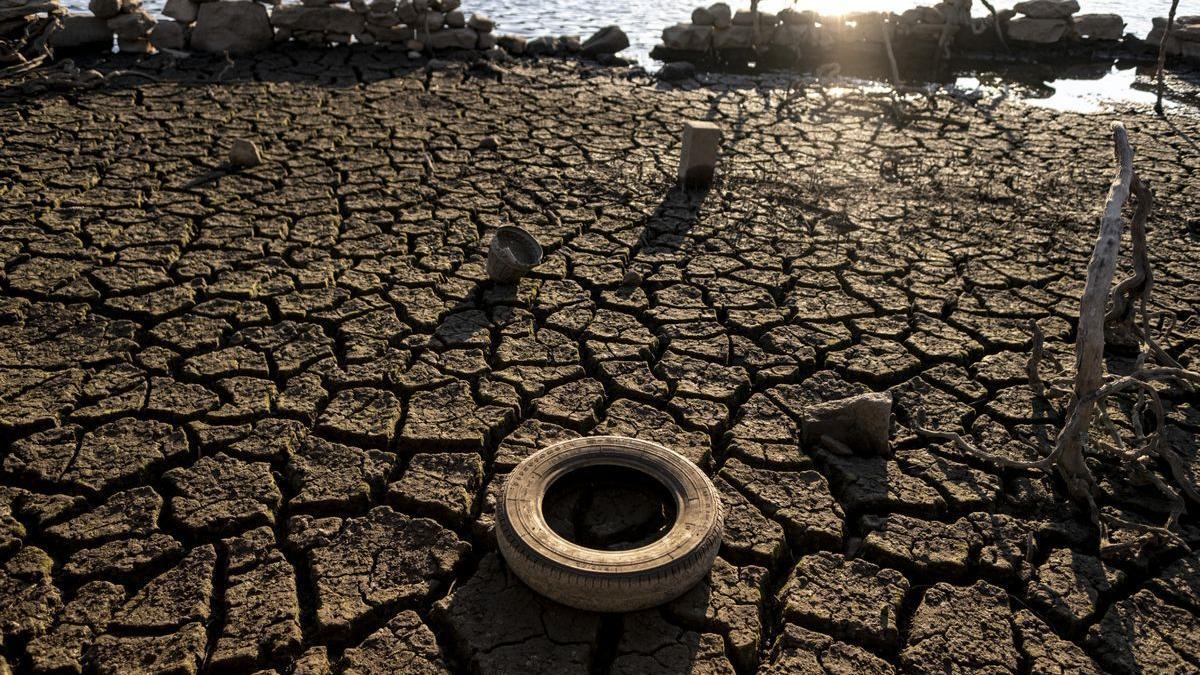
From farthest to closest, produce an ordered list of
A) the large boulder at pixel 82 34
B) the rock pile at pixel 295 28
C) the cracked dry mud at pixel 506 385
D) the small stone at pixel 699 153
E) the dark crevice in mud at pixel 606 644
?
1. the rock pile at pixel 295 28
2. the large boulder at pixel 82 34
3. the small stone at pixel 699 153
4. the cracked dry mud at pixel 506 385
5. the dark crevice in mud at pixel 606 644

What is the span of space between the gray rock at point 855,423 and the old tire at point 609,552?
2.99 feet

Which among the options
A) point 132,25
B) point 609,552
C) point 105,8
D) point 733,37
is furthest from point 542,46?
point 609,552

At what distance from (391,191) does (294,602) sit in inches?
165

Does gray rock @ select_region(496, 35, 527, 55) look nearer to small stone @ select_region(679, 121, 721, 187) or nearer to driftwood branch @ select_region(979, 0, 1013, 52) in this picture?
small stone @ select_region(679, 121, 721, 187)

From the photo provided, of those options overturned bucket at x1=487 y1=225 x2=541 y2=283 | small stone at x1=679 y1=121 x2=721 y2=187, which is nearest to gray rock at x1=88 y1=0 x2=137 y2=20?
overturned bucket at x1=487 y1=225 x2=541 y2=283

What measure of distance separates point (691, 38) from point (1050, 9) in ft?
18.5

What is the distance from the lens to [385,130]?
313 inches

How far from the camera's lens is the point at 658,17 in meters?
15.3

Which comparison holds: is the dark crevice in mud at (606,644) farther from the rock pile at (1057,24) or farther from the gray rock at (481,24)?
the rock pile at (1057,24)

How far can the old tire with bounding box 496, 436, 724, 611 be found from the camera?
287 centimetres

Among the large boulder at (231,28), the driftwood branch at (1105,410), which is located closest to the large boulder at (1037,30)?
the driftwood branch at (1105,410)

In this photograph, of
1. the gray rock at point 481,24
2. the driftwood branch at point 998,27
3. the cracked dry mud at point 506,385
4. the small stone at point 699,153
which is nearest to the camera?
the cracked dry mud at point 506,385

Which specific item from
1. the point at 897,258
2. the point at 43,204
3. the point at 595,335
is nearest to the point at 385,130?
the point at 43,204

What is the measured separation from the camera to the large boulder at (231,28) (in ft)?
33.5
